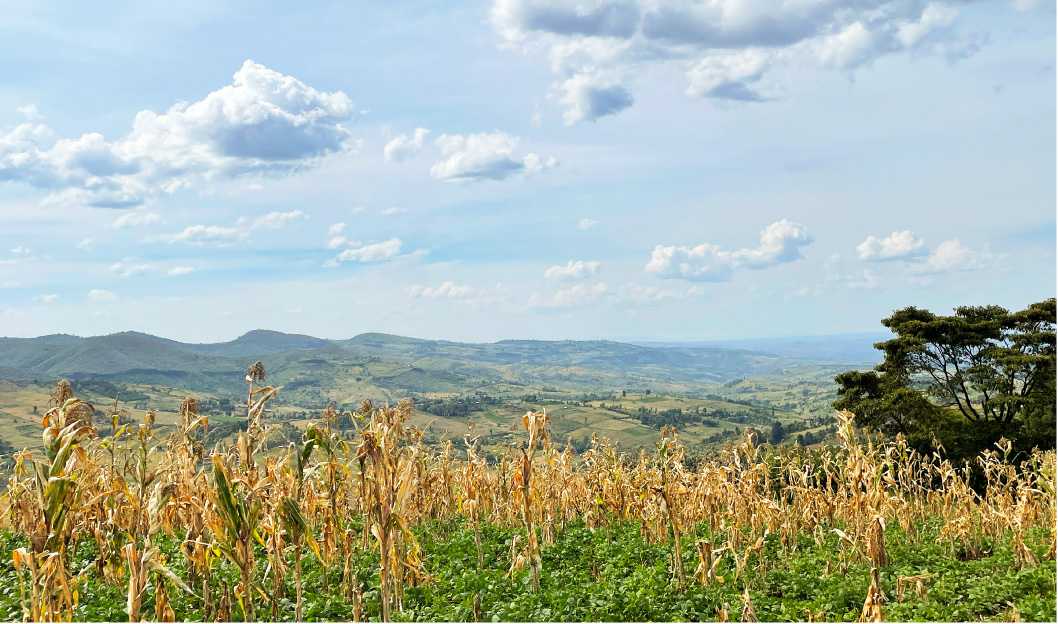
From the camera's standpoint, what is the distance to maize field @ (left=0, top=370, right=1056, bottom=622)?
5586 mm

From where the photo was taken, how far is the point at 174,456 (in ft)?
35.9

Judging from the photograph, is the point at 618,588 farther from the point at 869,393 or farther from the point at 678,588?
the point at 869,393

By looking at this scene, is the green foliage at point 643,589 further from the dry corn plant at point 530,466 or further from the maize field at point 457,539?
the dry corn plant at point 530,466

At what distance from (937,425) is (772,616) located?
98.3ft

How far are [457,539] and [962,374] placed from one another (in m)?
34.2

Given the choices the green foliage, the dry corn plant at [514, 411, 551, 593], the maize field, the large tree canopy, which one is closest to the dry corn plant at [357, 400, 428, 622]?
the maize field

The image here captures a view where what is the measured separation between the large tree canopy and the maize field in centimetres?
2246

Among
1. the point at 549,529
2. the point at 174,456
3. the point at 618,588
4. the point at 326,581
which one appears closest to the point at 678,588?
the point at 618,588

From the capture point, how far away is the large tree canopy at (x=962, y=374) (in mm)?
31359

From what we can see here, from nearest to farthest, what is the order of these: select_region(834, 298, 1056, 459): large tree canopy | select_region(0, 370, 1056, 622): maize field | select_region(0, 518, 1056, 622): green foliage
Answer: select_region(0, 370, 1056, 622): maize field, select_region(0, 518, 1056, 622): green foliage, select_region(834, 298, 1056, 459): large tree canopy

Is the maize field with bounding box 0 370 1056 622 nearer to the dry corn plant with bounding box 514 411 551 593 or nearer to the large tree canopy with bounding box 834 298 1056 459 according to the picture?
the dry corn plant with bounding box 514 411 551 593

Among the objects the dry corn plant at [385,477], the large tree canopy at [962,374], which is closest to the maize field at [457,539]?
the dry corn plant at [385,477]

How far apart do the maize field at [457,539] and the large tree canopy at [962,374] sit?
22459 millimetres

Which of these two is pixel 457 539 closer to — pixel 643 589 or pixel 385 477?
pixel 643 589
